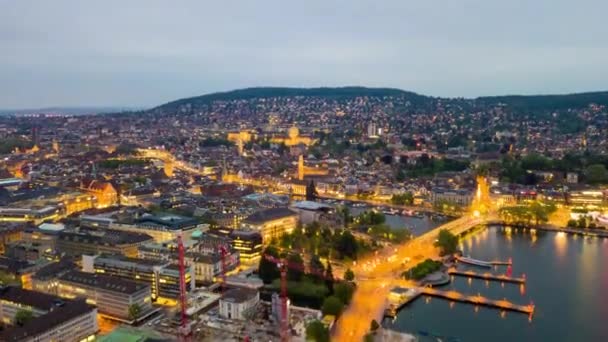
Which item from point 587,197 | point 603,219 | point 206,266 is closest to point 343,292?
point 206,266

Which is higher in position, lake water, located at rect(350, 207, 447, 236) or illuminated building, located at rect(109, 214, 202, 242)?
illuminated building, located at rect(109, 214, 202, 242)

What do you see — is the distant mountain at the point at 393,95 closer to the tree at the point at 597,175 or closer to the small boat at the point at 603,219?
the tree at the point at 597,175

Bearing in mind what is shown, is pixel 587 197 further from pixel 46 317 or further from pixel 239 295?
pixel 46 317

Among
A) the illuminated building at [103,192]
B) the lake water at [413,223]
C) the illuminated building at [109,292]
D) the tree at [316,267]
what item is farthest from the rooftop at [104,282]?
the illuminated building at [103,192]

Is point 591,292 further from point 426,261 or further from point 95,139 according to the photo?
point 95,139

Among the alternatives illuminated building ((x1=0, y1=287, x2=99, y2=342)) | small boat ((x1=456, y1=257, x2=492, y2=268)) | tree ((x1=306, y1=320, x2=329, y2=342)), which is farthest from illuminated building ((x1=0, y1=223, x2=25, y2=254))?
small boat ((x1=456, y1=257, x2=492, y2=268))

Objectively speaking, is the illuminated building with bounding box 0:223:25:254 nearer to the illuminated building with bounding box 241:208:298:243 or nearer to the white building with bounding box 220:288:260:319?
the illuminated building with bounding box 241:208:298:243
